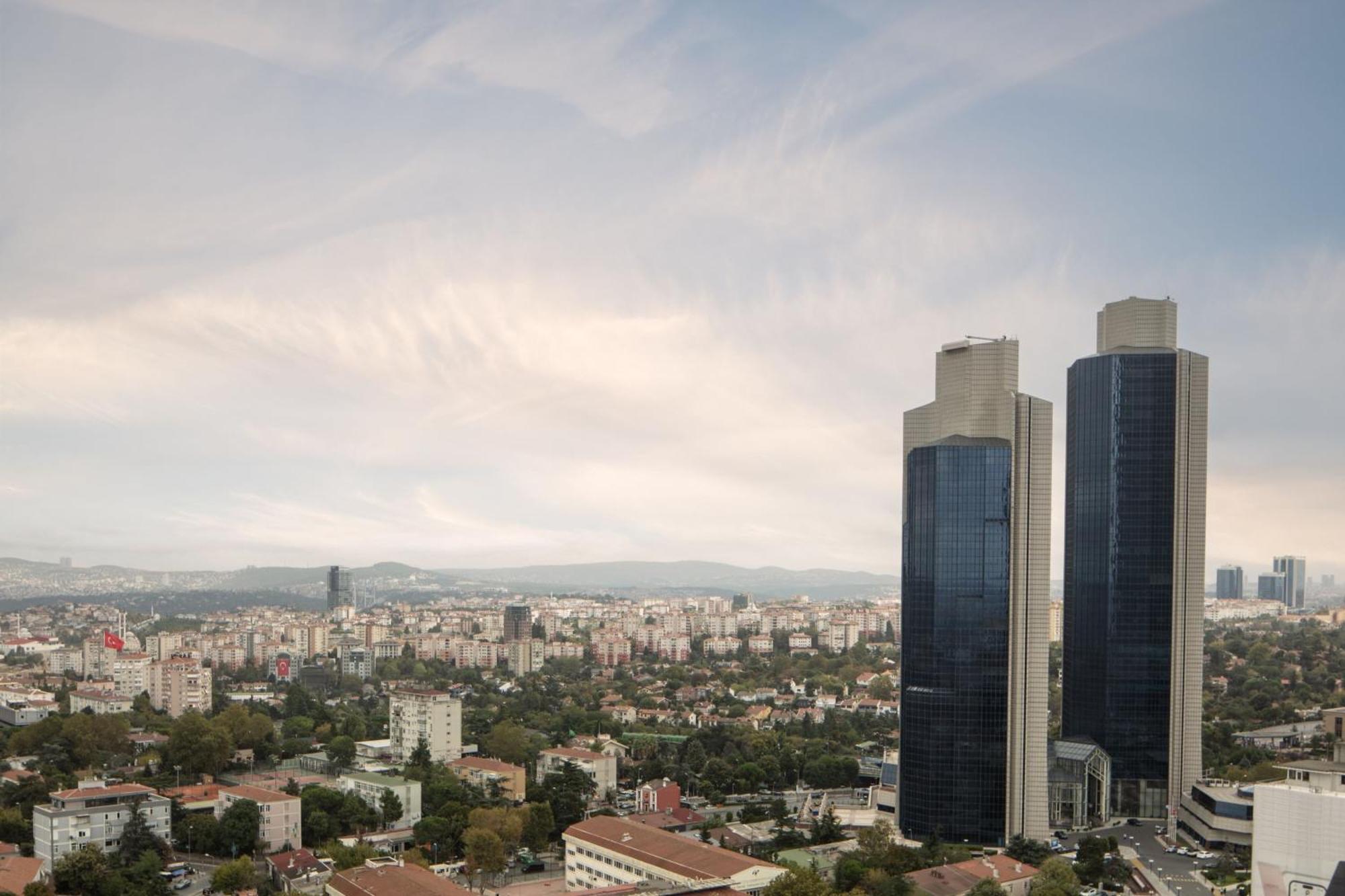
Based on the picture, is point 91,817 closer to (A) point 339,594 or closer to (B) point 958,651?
(B) point 958,651

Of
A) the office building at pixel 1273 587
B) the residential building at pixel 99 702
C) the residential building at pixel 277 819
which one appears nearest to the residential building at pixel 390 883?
the residential building at pixel 277 819

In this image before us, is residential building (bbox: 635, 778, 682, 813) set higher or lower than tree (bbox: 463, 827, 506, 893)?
lower

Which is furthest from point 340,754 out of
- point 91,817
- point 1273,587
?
point 1273,587

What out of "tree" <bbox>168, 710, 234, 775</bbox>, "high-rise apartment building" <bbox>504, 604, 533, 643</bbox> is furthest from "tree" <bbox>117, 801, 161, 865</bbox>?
"high-rise apartment building" <bbox>504, 604, 533, 643</bbox>

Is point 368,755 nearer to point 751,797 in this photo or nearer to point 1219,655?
point 751,797

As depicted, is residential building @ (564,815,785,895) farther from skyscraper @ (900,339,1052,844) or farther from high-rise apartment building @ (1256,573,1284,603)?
high-rise apartment building @ (1256,573,1284,603)

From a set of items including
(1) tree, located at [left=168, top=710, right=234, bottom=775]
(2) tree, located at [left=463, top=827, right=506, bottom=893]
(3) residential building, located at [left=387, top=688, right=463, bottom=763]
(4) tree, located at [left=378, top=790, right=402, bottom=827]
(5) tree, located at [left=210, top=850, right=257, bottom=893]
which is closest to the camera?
(5) tree, located at [left=210, top=850, right=257, bottom=893]

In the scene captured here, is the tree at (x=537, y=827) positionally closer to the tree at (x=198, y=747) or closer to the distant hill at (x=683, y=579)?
the tree at (x=198, y=747)

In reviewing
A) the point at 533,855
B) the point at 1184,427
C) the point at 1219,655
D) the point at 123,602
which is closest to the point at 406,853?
the point at 533,855
